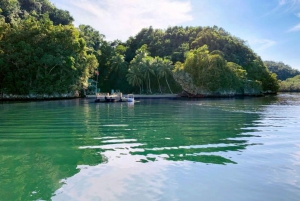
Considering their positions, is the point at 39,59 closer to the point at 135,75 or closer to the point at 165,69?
the point at 135,75

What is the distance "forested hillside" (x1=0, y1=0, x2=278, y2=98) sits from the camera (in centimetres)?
4709

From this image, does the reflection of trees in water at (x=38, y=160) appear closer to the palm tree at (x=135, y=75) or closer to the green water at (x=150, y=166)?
the green water at (x=150, y=166)

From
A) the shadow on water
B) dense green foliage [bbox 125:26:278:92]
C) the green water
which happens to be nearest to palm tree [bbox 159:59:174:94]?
dense green foliage [bbox 125:26:278:92]

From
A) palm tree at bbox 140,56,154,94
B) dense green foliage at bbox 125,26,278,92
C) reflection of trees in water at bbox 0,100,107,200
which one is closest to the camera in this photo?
reflection of trees in water at bbox 0,100,107,200

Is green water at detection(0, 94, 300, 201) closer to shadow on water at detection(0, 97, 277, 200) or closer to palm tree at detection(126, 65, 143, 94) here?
shadow on water at detection(0, 97, 277, 200)

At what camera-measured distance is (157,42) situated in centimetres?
8575

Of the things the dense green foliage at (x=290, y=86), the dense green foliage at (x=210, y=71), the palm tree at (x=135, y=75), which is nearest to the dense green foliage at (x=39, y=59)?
the palm tree at (x=135, y=75)

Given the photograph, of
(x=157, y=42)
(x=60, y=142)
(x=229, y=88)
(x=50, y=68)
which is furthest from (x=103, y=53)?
(x=60, y=142)

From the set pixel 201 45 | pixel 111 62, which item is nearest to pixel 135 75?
pixel 111 62

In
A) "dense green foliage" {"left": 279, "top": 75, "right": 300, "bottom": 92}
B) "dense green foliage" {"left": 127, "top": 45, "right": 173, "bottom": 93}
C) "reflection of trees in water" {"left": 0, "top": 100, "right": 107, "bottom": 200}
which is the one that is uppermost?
"dense green foliage" {"left": 127, "top": 45, "right": 173, "bottom": 93}

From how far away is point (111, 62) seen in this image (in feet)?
249

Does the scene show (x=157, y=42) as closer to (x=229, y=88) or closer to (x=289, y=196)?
(x=229, y=88)

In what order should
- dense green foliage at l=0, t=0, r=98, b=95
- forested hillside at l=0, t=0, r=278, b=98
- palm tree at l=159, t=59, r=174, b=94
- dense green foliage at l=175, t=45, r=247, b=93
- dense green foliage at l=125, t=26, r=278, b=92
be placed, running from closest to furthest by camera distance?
dense green foliage at l=0, t=0, r=98, b=95, forested hillside at l=0, t=0, r=278, b=98, dense green foliage at l=175, t=45, r=247, b=93, palm tree at l=159, t=59, r=174, b=94, dense green foliage at l=125, t=26, r=278, b=92

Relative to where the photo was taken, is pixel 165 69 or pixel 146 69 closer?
pixel 165 69
